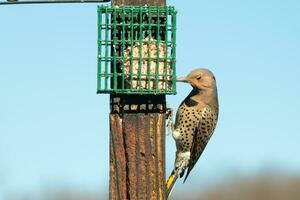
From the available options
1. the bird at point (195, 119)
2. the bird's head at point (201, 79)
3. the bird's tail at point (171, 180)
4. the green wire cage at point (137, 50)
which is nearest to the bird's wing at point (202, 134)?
the bird at point (195, 119)

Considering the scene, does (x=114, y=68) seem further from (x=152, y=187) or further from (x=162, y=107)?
(x=152, y=187)

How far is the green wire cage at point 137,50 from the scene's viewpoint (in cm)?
546

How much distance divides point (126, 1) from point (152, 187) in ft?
3.77

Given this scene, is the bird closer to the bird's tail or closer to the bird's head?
the bird's head

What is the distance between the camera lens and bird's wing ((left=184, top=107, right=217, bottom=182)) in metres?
7.44

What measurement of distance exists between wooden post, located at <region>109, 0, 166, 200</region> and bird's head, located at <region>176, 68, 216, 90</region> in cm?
170

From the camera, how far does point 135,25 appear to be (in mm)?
5488

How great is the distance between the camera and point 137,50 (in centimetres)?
555

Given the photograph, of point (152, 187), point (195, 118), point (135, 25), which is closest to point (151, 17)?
point (135, 25)

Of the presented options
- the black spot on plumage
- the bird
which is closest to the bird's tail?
the bird

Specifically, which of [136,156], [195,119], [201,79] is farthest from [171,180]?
[136,156]

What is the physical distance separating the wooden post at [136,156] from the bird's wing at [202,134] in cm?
216

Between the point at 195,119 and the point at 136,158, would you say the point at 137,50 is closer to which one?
the point at 136,158

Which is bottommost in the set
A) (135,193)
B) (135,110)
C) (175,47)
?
(135,193)
